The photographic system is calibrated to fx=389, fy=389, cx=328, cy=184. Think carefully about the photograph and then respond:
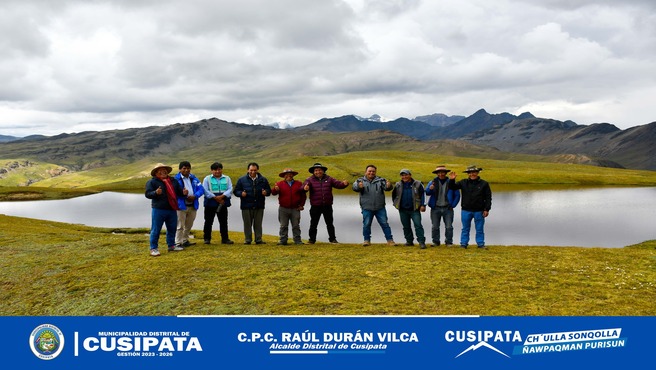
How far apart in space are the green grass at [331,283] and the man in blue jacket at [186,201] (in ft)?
5.94

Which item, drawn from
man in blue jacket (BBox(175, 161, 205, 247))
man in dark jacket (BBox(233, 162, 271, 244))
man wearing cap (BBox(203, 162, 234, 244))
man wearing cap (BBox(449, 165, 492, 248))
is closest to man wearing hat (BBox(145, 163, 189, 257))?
man in blue jacket (BBox(175, 161, 205, 247))

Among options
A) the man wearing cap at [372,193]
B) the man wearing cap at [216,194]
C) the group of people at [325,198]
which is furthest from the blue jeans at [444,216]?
the man wearing cap at [216,194]

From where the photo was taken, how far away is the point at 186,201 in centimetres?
1853

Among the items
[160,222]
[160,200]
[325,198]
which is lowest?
[160,222]

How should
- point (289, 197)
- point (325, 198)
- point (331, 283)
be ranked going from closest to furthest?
point (331, 283) < point (289, 197) < point (325, 198)

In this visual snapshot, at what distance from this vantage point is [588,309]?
384 inches

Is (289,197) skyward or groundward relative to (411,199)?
skyward


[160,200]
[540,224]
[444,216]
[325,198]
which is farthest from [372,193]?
[540,224]

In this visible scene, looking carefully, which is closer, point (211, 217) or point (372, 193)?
point (372, 193)

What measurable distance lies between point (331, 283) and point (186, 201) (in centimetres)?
958

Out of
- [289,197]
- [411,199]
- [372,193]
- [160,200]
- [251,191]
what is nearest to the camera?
[160,200]

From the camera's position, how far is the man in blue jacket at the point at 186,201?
1821 centimetres

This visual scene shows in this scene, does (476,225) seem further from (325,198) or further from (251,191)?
(251,191)

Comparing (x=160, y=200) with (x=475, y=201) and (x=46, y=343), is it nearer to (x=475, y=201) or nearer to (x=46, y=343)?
(x=46, y=343)
